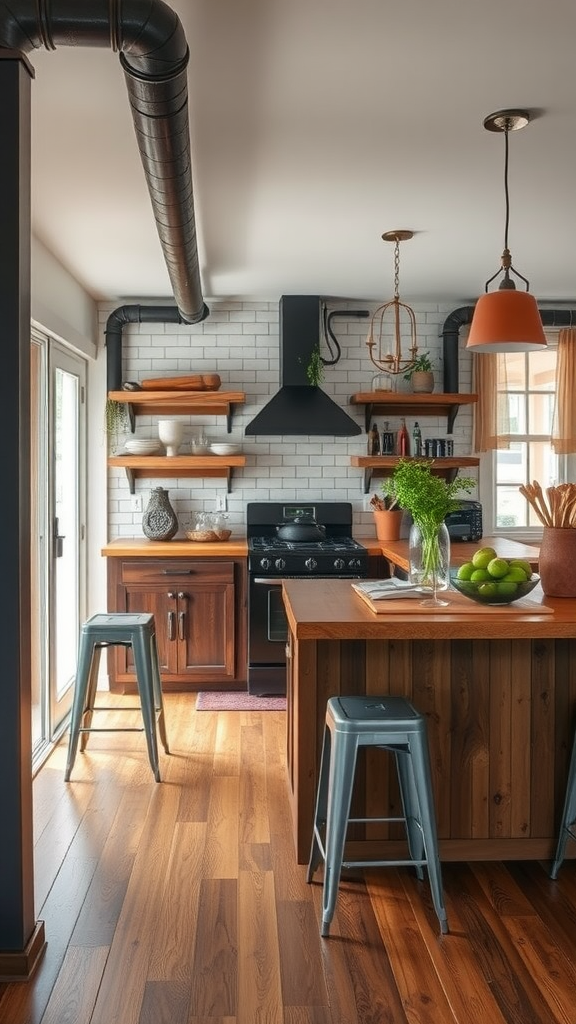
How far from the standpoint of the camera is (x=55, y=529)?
490 centimetres

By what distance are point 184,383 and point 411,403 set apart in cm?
158

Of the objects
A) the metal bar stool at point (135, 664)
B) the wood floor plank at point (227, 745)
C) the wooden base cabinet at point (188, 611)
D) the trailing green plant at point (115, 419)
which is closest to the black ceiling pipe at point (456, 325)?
the wooden base cabinet at point (188, 611)

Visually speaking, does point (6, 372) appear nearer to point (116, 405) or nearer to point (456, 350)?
point (116, 405)

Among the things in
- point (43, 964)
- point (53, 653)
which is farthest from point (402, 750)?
point (53, 653)

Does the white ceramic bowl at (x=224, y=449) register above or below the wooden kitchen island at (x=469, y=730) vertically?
above

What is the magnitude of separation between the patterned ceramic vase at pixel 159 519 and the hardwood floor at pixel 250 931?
2.38m

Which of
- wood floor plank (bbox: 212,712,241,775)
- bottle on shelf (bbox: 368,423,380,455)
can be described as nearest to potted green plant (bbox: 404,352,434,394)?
bottle on shelf (bbox: 368,423,380,455)

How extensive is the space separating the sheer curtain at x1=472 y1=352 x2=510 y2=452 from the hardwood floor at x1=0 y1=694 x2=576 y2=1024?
11.2ft

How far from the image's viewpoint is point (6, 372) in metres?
2.38

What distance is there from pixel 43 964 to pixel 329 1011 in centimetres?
84

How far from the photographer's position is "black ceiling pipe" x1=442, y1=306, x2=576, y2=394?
6051 millimetres

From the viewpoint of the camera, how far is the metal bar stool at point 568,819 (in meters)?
2.94

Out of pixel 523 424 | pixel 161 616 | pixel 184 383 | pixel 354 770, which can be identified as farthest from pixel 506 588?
pixel 523 424

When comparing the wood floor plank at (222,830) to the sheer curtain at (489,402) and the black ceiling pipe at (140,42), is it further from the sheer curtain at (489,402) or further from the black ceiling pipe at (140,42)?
the sheer curtain at (489,402)
